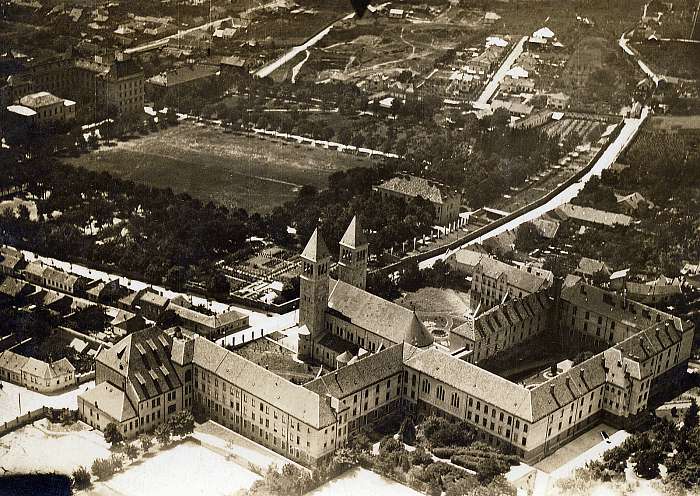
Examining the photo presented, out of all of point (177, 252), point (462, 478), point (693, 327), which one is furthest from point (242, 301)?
point (693, 327)

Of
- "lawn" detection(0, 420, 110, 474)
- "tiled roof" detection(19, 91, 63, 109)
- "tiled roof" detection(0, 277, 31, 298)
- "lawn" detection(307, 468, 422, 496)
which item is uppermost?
"tiled roof" detection(19, 91, 63, 109)

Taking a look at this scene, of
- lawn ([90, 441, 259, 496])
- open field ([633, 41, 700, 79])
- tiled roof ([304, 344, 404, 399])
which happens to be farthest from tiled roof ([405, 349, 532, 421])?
open field ([633, 41, 700, 79])

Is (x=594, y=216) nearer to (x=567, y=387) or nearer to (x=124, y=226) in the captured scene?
(x=567, y=387)

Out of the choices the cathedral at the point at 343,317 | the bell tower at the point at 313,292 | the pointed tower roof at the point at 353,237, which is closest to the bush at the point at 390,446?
the cathedral at the point at 343,317

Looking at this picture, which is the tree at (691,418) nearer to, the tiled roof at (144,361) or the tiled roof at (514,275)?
the tiled roof at (514,275)

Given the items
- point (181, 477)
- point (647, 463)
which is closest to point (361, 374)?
point (181, 477)

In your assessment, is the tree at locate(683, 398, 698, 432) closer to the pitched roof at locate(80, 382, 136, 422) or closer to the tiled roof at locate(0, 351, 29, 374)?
the pitched roof at locate(80, 382, 136, 422)
